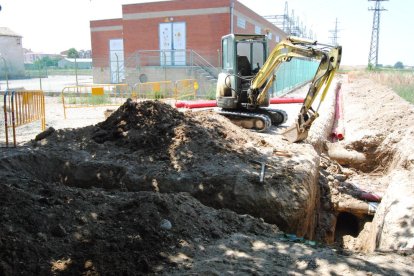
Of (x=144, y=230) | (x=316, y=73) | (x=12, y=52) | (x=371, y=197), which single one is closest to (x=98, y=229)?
(x=144, y=230)

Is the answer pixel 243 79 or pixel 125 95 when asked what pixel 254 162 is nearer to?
pixel 243 79

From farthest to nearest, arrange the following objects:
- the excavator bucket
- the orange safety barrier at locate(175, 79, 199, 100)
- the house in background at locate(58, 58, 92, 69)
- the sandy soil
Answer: the house in background at locate(58, 58, 92, 69)
the orange safety barrier at locate(175, 79, 199, 100)
the excavator bucket
the sandy soil

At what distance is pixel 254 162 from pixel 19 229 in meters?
4.34

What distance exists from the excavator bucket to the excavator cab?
6.88 feet

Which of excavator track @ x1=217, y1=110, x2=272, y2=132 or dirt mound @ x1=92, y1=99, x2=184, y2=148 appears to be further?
excavator track @ x1=217, y1=110, x2=272, y2=132

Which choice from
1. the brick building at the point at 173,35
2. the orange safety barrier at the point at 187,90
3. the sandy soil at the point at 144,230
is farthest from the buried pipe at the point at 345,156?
the brick building at the point at 173,35

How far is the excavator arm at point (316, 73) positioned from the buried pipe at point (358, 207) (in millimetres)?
2165

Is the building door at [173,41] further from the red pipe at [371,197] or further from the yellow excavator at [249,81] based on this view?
the red pipe at [371,197]

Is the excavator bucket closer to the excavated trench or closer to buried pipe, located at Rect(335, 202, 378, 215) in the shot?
the excavated trench

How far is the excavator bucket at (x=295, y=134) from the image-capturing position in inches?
388

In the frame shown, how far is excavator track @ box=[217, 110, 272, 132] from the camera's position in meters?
12.0

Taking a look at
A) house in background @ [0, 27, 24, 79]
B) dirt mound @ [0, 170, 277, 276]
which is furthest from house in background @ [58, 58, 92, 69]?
dirt mound @ [0, 170, 277, 276]

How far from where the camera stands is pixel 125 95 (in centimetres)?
2361

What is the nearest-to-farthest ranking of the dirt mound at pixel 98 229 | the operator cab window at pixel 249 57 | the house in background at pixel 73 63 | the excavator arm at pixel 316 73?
the dirt mound at pixel 98 229
the excavator arm at pixel 316 73
the operator cab window at pixel 249 57
the house in background at pixel 73 63
